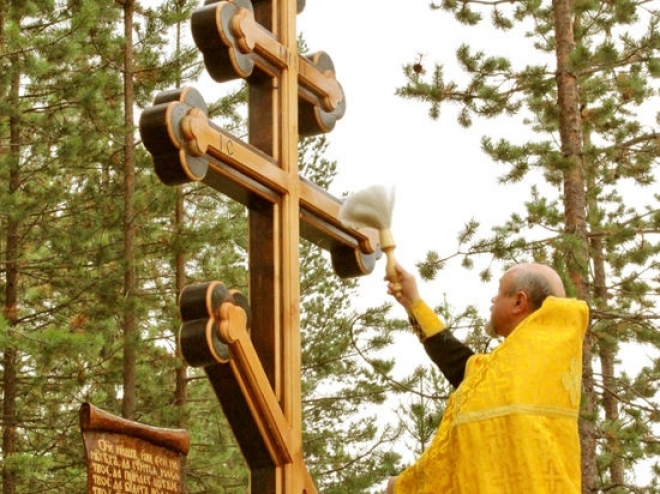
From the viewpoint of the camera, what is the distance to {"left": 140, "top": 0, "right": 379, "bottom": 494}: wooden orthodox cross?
4477 millimetres

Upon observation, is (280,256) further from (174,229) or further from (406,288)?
(174,229)

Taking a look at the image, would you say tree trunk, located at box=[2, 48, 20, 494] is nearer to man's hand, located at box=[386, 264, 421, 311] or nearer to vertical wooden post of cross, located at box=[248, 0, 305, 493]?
vertical wooden post of cross, located at box=[248, 0, 305, 493]

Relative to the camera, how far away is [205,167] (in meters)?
4.54

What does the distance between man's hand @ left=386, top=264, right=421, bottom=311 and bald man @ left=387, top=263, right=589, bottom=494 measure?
0.34 metres

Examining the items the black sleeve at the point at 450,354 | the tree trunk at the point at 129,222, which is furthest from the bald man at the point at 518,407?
the tree trunk at the point at 129,222

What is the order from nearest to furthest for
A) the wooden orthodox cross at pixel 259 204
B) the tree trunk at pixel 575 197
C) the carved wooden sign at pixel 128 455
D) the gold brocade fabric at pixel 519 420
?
1. the gold brocade fabric at pixel 519 420
2. the wooden orthodox cross at pixel 259 204
3. the carved wooden sign at pixel 128 455
4. the tree trunk at pixel 575 197

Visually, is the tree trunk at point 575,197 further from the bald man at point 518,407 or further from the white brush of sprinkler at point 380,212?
the bald man at point 518,407

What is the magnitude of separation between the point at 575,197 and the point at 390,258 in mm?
6210

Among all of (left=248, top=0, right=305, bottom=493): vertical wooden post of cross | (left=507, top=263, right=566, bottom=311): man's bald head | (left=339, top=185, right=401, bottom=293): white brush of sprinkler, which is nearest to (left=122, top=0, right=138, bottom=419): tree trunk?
(left=248, top=0, right=305, bottom=493): vertical wooden post of cross

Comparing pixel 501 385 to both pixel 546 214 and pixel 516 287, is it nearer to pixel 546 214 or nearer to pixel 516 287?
pixel 516 287

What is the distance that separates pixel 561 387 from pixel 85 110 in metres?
11.0

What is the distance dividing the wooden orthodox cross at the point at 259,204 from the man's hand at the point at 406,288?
53 cm

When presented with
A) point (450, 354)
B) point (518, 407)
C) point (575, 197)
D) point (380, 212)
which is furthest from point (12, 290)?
point (518, 407)

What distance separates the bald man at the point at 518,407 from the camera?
3.93 meters
